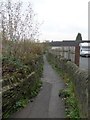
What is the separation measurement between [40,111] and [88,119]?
9.96 ft

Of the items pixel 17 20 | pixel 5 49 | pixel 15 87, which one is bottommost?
pixel 15 87

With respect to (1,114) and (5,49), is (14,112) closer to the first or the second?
(1,114)

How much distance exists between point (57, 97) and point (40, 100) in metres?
0.85

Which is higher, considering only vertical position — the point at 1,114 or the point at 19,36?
the point at 19,36

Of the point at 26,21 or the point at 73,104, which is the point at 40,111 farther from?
the point at 26,21

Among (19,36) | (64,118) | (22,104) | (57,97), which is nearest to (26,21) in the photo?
(19,36)

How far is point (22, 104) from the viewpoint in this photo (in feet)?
28.7

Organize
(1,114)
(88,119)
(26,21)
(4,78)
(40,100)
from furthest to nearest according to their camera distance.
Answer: (26,21), (40,100), (4,78), (1,114), (88,119)

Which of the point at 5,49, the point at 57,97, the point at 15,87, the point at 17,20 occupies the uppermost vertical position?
the point at 17,20

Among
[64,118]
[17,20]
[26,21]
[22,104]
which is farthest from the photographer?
[26,21]

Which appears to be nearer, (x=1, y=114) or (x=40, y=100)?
(x=1, y=114)

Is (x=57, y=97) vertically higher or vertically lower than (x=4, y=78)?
lower

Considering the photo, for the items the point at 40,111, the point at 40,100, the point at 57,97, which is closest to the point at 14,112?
the point at 40,111

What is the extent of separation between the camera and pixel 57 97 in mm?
10547
